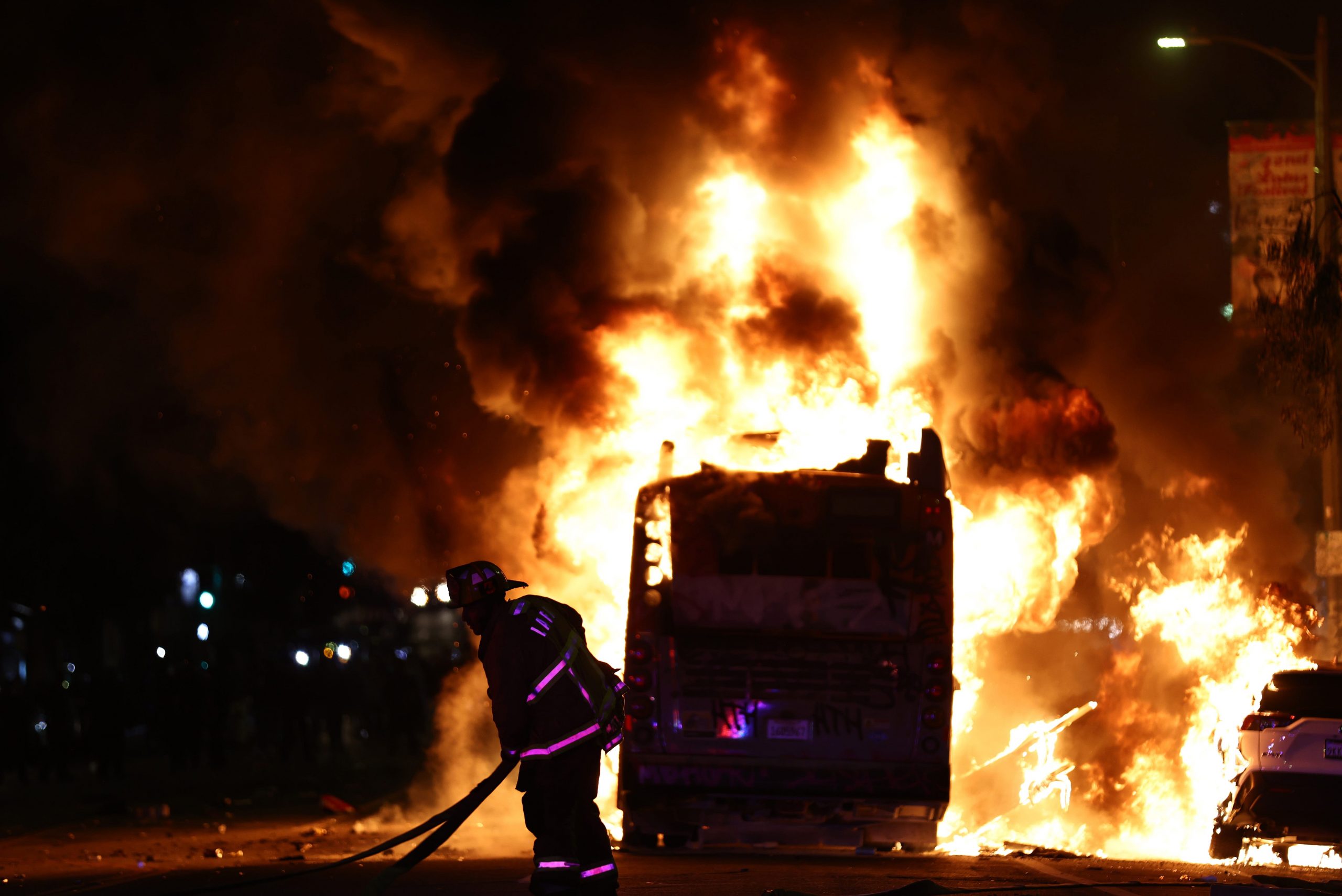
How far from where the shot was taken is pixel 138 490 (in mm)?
26016

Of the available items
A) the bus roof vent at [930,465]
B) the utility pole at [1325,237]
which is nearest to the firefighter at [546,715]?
the bus roof vent at [930,465]

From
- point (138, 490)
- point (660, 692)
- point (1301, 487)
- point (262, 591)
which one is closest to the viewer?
point (660, 692)

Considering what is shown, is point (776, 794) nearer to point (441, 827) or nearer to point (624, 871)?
point (624, 871)

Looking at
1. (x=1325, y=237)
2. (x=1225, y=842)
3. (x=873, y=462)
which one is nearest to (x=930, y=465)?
(x=873, y=462)

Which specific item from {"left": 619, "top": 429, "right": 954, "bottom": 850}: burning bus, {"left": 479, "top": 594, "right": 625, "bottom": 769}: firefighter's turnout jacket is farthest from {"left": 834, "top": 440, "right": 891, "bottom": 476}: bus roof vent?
{"left": 479, "top": 594, "right": 625, "bottom": 769}: firefighter's turnout jacket

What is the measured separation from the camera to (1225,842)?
13.9m

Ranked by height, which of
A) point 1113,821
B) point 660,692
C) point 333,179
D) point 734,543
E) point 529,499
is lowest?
point 1113,821

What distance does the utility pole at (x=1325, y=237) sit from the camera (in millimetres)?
17203

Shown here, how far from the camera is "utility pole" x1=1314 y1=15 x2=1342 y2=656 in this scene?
1720 cm

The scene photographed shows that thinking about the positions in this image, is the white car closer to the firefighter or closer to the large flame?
the large flame

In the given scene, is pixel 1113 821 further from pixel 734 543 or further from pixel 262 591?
pixel 262 591

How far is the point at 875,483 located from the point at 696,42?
8.10m

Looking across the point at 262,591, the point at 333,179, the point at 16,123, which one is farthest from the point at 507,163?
the point at 262,591

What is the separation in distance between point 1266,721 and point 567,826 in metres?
7.53
